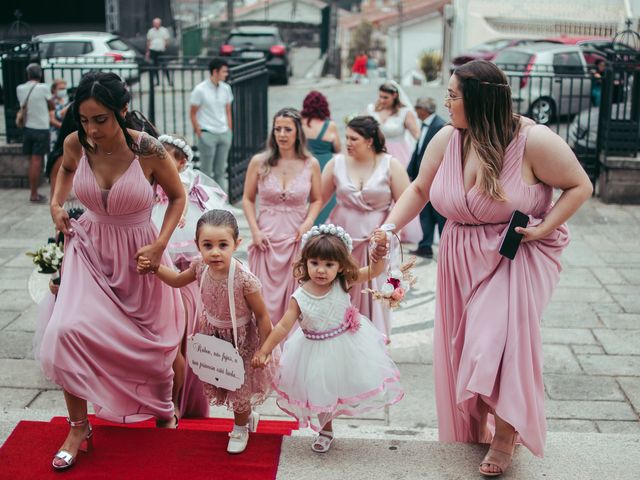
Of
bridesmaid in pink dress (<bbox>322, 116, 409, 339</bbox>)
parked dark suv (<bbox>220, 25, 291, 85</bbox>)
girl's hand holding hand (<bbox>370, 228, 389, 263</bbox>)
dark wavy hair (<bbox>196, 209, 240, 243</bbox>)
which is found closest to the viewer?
dark wavy hair (<bbox>196, 209, 240, 243</bbox>)

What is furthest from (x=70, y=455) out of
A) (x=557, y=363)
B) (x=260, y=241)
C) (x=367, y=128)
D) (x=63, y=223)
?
(x=557, y=363)

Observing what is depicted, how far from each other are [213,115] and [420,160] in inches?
124

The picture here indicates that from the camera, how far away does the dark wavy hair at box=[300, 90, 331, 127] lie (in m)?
8.62

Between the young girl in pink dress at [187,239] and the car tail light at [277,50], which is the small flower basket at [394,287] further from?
the car tail light at [277,50]

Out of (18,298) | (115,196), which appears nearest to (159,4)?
(18,298)

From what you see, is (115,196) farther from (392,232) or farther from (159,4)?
(159,4)

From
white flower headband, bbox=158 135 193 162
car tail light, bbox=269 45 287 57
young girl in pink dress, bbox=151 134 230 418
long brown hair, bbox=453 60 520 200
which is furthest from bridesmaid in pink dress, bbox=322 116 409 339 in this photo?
car tail light, bbox=269 45 287 57

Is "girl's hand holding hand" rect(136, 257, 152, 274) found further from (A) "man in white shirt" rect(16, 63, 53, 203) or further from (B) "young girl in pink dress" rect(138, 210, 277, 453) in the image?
(A) "man in white shirt" rect(16, 63, 53, 203)

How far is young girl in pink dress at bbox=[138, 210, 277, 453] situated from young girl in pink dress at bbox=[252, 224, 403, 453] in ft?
0.44

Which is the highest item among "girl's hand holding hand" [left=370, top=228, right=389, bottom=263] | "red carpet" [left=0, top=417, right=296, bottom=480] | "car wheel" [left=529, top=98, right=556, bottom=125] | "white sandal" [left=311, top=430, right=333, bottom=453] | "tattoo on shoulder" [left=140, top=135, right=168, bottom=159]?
"tattoo on shoulder" [left=140, top=135, right=168, bottom=159]

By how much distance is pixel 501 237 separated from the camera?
4117 mm

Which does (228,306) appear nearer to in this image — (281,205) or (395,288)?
(395,288)

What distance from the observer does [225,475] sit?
4094 mm

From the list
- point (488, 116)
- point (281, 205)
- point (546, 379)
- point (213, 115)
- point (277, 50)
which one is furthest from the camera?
point (277, 50)
